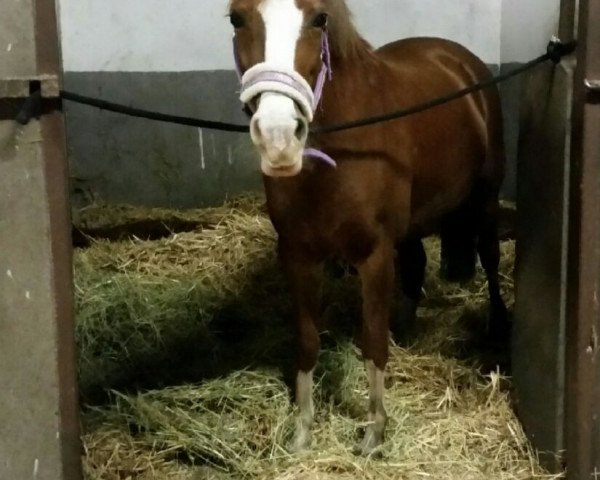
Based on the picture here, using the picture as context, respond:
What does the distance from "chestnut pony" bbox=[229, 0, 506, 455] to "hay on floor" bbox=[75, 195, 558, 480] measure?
0.44ft

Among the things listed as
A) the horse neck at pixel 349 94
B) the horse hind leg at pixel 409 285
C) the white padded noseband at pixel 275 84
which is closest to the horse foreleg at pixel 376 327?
the horse neck at pixel 349 94

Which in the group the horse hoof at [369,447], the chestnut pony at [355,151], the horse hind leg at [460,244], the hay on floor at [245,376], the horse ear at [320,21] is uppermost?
the horse ear at [320,21]

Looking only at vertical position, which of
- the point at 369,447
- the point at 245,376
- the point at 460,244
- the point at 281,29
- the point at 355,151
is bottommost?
Answer: the point at 369,447

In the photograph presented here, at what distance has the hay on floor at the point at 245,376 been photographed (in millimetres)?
2447

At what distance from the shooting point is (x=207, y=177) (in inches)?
161

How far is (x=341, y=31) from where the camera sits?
2.23 metres

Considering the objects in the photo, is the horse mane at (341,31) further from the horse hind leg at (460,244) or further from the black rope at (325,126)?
the horse hind leg at (460,244)

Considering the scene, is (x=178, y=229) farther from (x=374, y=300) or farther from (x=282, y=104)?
(x=282, y=104)

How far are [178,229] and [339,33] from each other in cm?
181

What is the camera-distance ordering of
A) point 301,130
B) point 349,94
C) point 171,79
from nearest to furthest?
point 301,130 → point 349,94 → point 171,79

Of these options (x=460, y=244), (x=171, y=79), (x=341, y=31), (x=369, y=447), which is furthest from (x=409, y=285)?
(x=171, y=79)

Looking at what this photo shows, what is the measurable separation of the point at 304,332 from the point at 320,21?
3.06 ft

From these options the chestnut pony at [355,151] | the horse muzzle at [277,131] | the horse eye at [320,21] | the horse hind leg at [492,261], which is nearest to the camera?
the horse muzzle at [277,131]

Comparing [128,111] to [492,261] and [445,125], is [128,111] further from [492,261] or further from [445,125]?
[492,261]
